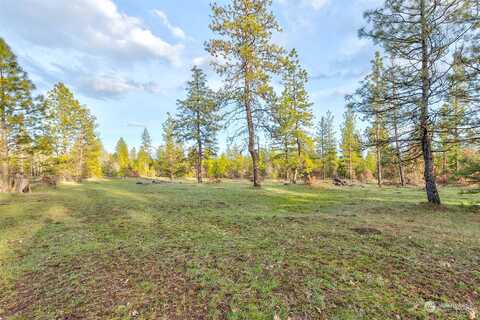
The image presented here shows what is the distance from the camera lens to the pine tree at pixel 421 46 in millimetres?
7906

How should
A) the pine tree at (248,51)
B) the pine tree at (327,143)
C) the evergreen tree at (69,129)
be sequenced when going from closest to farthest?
1. the pine tree at (248,51)
2. the evergreen tree at (69,129)
3. the pine tree at (327,143)

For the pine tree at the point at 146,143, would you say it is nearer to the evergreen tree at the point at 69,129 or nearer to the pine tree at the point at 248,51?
the evergreen tree at the point at 69,129

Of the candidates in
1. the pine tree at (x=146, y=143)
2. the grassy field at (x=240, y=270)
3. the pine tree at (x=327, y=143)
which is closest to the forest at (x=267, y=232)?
the grassy field at (x=240, y=270)

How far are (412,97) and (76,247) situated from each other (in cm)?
1160

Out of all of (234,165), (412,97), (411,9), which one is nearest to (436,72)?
(412,97)

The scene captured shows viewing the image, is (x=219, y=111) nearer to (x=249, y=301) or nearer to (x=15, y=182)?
(x=249, y=301)

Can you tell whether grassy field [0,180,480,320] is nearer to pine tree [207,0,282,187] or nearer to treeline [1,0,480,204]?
treeline [1,0,480,204]

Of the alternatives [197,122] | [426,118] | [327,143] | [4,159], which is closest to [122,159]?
[197,122]

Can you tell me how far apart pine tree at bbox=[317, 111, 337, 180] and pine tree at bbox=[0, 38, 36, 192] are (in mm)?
36286

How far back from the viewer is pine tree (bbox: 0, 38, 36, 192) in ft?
45.5

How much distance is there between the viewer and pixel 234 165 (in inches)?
2034

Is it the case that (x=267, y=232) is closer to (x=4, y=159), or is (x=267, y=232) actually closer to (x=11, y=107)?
(x=4, y=159)

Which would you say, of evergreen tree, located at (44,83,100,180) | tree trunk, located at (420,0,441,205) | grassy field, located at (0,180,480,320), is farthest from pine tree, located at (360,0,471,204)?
evergreen tree, located at (44,83,100,180)

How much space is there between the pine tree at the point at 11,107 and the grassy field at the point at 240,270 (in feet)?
38.3
